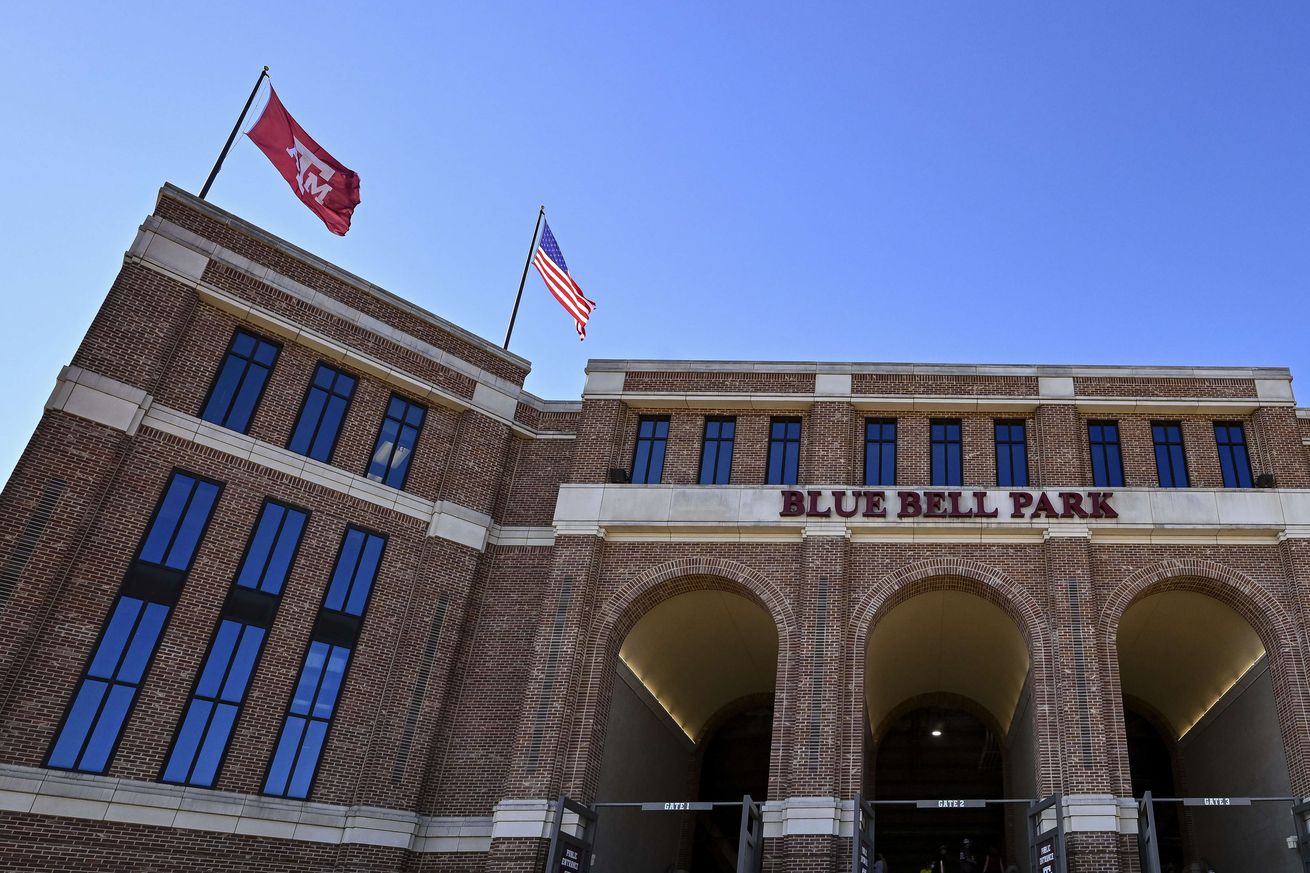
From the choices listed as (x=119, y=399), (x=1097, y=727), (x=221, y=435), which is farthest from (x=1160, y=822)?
(x=119, y=399)

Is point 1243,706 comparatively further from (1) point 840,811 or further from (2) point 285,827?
(2) point 285,827

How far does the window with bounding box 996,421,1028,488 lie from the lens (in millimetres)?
27953

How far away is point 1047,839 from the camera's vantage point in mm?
22000

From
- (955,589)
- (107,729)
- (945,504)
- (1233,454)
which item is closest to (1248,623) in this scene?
(1233,454)

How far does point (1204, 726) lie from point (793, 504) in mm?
14955

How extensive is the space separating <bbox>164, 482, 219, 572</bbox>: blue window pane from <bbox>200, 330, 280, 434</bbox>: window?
1.88m

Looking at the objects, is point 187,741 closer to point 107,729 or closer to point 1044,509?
point 107,729

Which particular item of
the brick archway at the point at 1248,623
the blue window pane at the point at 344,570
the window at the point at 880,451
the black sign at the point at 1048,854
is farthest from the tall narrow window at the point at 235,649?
the brick archway at the point at 1248,623

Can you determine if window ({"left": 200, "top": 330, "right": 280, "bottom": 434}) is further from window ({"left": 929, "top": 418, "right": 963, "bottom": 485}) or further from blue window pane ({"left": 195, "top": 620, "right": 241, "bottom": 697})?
window ({"left": 929, "top": 418, "right": 963, "bottom": 485})

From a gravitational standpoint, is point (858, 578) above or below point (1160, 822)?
above

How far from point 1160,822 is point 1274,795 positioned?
885 cm

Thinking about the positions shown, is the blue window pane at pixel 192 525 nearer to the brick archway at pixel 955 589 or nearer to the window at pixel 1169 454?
the brick archway at pixel 955 589

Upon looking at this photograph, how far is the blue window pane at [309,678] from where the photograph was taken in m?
24.8

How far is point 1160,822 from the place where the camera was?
108ft
